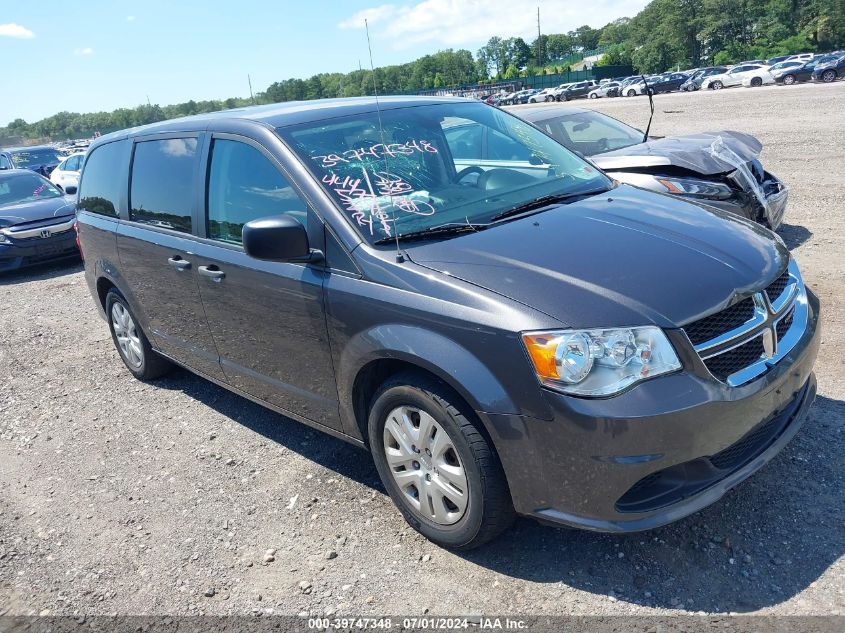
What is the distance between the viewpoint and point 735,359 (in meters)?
2.71

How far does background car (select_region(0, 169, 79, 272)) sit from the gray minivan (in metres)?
7.33

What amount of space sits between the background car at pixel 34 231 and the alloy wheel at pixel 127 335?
5.32 metres

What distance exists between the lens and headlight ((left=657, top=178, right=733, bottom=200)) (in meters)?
6.56

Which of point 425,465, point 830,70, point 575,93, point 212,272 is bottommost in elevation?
point 575,93

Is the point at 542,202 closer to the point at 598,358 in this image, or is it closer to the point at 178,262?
the point at 598,358

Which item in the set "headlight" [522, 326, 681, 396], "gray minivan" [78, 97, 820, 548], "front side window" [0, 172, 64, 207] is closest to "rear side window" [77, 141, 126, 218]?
"gray minivan" [78, 97, 820, 548]

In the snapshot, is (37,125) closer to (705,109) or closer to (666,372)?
(705,109)

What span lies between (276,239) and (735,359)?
198 cm

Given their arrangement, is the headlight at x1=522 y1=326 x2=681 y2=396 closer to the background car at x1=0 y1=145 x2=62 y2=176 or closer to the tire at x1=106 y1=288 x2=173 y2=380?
the tire at x1=106 y1=288 x2=173 y2=380

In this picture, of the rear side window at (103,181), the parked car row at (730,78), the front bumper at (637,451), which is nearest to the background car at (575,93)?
the parked car row at (730,78)

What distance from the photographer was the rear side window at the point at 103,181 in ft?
17.0

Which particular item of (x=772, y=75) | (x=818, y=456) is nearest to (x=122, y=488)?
(x=818, y=456)

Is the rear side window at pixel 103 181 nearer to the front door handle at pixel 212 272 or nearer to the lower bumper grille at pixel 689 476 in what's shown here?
the front door handle at pixel 212 272

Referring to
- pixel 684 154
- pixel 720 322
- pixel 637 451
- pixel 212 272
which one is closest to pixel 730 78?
pixel 684 154
